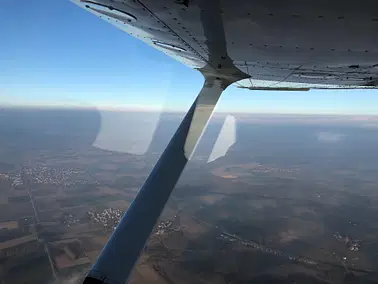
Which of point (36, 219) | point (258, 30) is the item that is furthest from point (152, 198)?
point (36, 219)

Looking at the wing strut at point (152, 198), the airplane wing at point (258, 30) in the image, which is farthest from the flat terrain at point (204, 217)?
the airplane wing at point (258, 30)

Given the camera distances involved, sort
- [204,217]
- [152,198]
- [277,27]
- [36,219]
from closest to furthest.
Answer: [277,27], [152,198], [36,219], [204,217]

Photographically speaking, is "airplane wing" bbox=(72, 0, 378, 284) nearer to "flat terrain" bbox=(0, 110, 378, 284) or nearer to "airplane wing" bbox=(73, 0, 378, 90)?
"airplane wing" bbox=(73, 0, 378, 90)

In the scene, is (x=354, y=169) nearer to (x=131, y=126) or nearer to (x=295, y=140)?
(x=295, y=140)

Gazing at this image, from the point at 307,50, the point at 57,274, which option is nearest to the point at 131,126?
the point at 57,274

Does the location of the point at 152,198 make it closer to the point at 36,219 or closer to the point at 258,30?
the point at 258,30

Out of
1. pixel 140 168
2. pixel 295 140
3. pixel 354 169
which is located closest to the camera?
pixel 140 168

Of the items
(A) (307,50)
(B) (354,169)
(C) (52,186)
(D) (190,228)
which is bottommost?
(C) (52,186)

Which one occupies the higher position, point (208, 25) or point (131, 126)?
point (208, 25)

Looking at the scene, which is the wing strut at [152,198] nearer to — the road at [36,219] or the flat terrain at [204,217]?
the flat terrain at [204,217]
